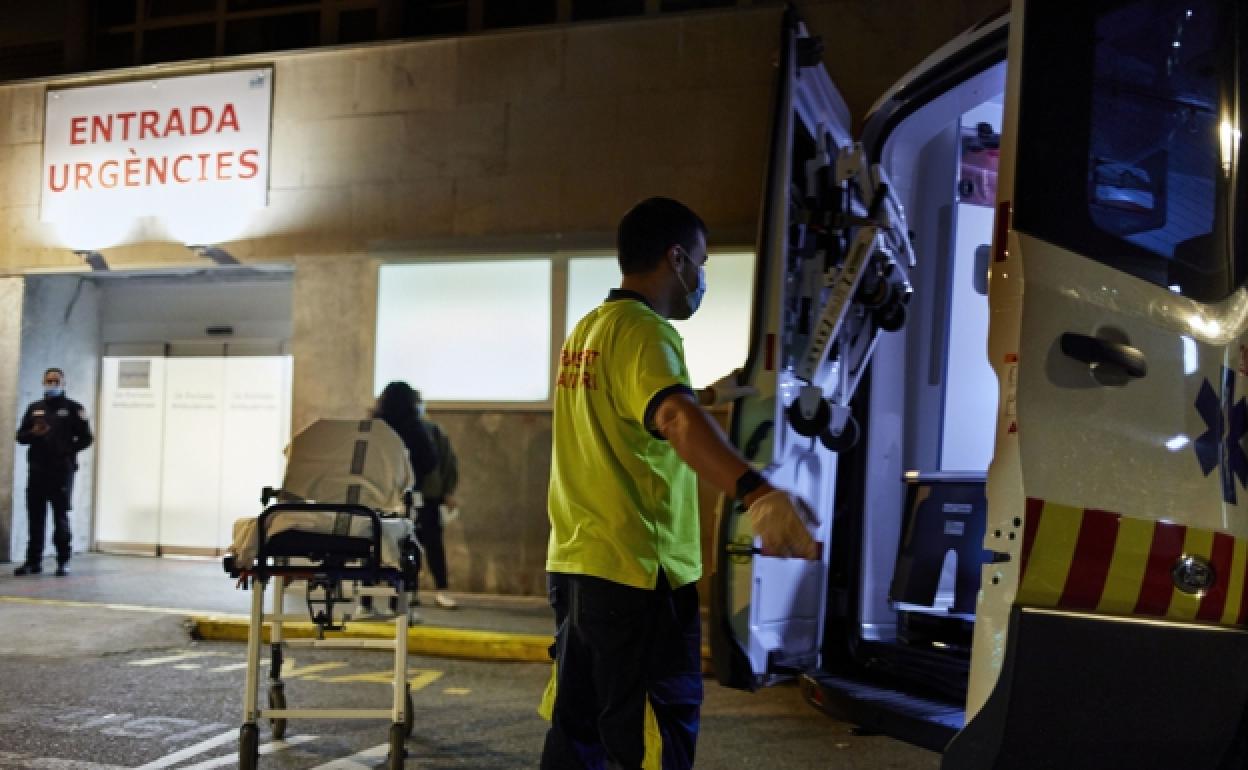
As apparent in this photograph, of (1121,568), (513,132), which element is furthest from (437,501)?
(1121,568)

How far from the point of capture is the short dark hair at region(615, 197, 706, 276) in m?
3.05

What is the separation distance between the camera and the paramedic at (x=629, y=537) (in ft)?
9.22

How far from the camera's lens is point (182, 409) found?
41.3 feet

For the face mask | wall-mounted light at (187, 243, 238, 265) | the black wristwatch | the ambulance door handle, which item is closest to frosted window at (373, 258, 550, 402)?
wall-mounted light at (187, 243, 238, 265)

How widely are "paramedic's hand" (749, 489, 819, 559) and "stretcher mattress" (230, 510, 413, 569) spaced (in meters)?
2.49

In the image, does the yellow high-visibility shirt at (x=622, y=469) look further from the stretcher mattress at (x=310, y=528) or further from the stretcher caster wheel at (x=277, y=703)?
the stretcher caster wheel at (x=277, y=703)

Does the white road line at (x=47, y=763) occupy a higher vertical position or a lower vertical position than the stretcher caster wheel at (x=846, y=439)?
lower

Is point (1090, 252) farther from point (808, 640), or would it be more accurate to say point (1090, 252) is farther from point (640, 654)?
point (808, 640)

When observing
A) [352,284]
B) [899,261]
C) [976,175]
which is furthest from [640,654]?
[352,284]

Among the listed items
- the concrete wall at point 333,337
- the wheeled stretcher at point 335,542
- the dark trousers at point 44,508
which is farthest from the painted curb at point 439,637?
the dark trousers at point 44,508

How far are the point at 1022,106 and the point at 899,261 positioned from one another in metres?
2.24

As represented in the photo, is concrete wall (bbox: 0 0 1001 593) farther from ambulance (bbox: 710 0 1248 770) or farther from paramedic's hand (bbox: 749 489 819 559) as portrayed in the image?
paramedic's hand (bbox: 749 489 819 559)

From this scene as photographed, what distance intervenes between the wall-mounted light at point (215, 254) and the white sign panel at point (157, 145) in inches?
14.0

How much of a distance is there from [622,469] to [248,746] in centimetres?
250
